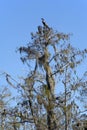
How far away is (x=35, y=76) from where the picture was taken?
24891 mm

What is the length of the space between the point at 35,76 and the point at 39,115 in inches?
91.6

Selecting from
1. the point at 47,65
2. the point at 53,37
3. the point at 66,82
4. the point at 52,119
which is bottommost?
the point at 52,119

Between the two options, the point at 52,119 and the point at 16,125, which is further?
the point at 16,125

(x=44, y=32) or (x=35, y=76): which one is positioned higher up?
(x=44, y=32)

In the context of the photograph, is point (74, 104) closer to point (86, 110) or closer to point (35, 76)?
point (86, 110)

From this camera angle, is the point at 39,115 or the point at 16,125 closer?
the point at 39,115

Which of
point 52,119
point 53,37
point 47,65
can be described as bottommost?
point 52,119

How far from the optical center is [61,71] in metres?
24.5

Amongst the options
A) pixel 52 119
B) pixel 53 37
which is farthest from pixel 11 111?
pixel 53 37

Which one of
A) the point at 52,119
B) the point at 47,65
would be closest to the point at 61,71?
the point at 47,65

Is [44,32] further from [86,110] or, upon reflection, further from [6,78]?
[86,110]

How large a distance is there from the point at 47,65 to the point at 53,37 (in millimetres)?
1723

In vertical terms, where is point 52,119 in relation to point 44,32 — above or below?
below

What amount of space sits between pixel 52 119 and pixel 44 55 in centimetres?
379
